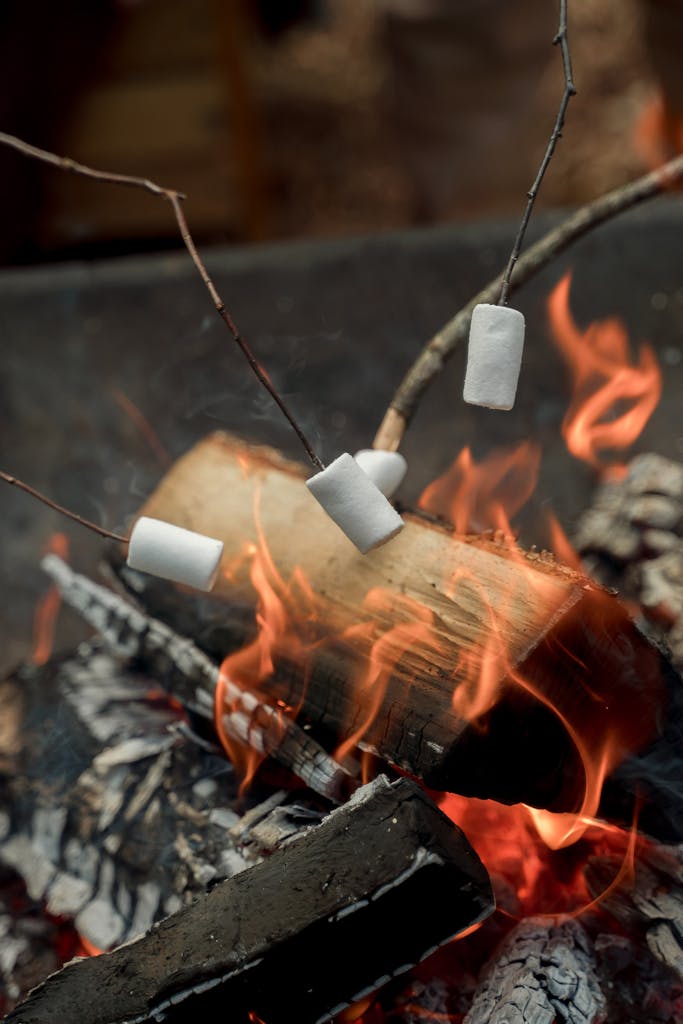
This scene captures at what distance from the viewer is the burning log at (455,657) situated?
1056 mm

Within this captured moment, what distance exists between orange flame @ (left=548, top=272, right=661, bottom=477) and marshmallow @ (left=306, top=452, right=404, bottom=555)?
2.67 feet

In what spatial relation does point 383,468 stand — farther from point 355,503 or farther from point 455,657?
point 455,657

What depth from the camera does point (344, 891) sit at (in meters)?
0.96

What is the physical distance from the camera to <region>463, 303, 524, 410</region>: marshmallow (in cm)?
109

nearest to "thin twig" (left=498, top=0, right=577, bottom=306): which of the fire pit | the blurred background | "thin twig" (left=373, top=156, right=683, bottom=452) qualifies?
"thin twig" (left=373, top=156, right=683, bottom=452)

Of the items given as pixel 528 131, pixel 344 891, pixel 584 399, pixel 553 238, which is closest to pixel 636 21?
pixel 528 131

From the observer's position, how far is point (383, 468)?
1.27 m

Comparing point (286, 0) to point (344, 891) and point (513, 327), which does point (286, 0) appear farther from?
point (344, 891)

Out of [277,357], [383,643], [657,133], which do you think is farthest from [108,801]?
[657,133]

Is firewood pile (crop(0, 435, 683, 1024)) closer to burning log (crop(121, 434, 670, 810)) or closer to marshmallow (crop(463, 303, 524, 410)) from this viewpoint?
burning log (crop(121, 434, 670, 810))

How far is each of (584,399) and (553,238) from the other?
54cm

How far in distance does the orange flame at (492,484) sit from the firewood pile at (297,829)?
298 mm

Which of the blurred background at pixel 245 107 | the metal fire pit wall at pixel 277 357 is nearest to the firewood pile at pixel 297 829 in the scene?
the metal fire pit wall at pixel 277 357

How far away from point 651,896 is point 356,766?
385 millimetres
